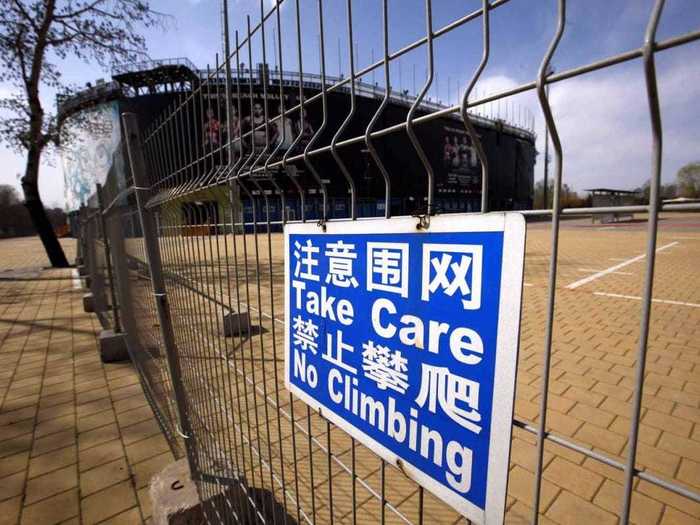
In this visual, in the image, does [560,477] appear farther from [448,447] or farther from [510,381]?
[510,381]

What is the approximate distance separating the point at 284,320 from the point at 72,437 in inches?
86.2

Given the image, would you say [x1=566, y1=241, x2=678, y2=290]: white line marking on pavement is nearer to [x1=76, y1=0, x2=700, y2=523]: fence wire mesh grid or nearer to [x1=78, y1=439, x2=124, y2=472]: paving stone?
[x1=76, y1=0, x2=700, y2=523]: fence wire mesh grid

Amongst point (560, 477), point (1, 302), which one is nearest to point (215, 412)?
point (560, 477)

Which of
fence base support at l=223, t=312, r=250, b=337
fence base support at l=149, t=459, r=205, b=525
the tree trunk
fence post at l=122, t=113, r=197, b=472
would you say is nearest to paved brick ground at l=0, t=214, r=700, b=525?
fence base support at l=149, t=459, r=205, b=525

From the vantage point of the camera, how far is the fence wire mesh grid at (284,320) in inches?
24.5

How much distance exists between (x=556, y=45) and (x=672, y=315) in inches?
243

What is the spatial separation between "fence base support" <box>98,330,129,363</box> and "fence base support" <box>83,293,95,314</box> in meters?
2.86

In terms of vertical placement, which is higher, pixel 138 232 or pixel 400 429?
pixel 138 232

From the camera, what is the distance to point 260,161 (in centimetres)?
126

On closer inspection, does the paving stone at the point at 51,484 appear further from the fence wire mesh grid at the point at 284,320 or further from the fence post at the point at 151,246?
the fence post at the point at 151,246

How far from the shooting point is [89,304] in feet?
21.5

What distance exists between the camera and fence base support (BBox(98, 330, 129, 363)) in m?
4.12

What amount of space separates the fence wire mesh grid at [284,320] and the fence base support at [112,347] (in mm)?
237

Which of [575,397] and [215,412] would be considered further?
[575,397]
